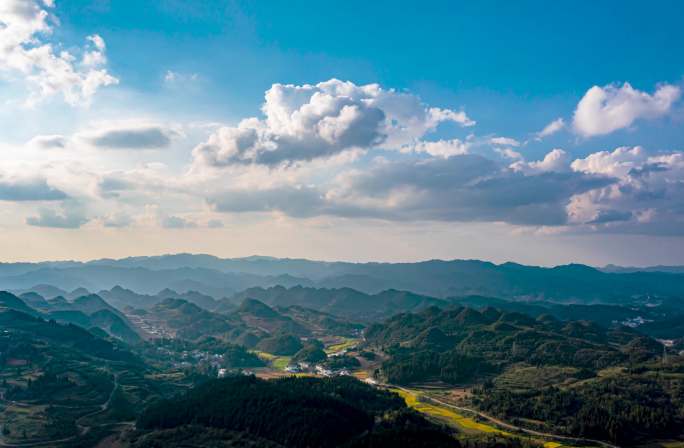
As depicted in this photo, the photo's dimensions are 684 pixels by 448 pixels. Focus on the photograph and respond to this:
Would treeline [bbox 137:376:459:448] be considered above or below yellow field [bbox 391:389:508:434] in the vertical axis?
above

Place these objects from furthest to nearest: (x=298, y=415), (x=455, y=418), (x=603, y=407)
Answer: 1. (x=455, y=418)
2. (x=603, y=407)
3. (x=298, y=415)

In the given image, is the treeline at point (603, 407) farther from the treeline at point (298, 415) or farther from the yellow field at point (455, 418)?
Answer: the treeline at point (298, 415)

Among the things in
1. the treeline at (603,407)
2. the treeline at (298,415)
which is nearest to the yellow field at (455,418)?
the treeline at (603,407)

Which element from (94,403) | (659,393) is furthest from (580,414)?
(94,403)

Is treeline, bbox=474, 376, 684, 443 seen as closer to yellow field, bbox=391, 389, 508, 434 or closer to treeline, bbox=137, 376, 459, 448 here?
yellow field, bbox=391, 389, 508, 434

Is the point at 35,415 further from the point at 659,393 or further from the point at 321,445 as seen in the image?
the point at 659,393

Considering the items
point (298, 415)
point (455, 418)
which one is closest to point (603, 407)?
point (455, 418)

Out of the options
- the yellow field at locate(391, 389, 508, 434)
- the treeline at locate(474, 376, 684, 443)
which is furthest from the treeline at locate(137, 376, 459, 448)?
the treeline at locate(474, 376, 684, 443)

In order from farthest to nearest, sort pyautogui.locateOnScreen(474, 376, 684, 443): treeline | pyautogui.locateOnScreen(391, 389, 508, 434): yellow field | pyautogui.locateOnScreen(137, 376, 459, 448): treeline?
1. pyautogui.locateOnScreen(391, 389, 508, 434): yellow field
2. pyautogui.locateOnScreen(474, 376, 684, 443): treeline
3. pyautogui.locateOnScreen(137, 376, 459, 448): treeline

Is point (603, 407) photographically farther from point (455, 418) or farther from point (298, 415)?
point (298, 415)

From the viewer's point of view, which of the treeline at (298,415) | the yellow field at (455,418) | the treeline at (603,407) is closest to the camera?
the treeline at (298,415)

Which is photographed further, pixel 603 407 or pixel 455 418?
pixel 455 418
